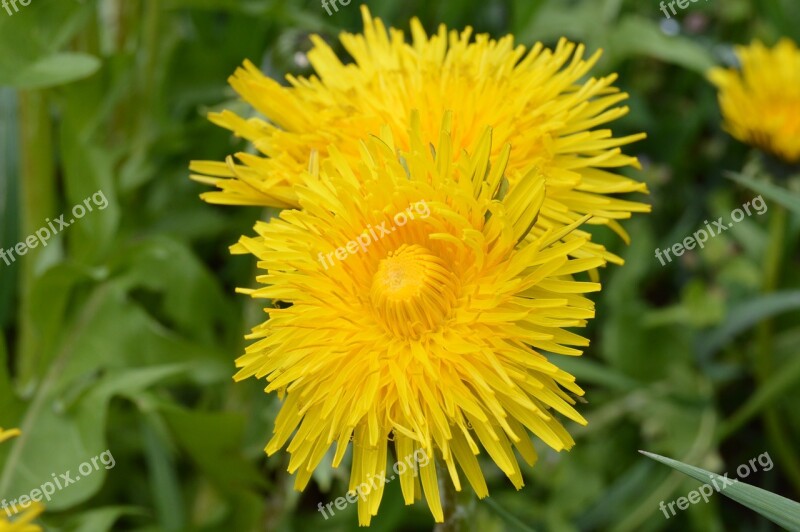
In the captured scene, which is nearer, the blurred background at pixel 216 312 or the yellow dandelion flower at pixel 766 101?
the blurred background at pixel 216 312

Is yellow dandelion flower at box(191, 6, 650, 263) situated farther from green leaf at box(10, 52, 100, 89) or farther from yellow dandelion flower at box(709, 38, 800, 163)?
yellow dandelion flower at box(709, 38, 800, 163)

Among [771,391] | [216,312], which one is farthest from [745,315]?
[216,312]

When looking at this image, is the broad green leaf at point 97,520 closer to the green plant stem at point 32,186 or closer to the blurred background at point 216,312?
the blurred background at point 216,312

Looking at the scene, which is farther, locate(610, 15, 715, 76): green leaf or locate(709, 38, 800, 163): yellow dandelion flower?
locate(610, 15, 715, 76): green leaf

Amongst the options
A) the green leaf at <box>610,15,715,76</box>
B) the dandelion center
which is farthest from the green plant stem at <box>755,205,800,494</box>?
the dandelion center

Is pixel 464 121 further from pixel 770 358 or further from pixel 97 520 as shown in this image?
pixel 770 358

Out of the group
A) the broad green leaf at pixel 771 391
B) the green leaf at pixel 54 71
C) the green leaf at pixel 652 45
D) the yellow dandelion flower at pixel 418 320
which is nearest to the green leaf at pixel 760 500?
the yellow dandelion flower at pixel 418 320

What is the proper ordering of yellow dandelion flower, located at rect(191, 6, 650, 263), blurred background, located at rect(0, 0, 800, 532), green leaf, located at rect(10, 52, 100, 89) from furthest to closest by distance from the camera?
blurred background, located at rect(0, 0, 800, 532) < green leaf, located at rect(10, 52, 100, 89) < yellow dandelion flower, located at rect(191, 6, 650, 263)
